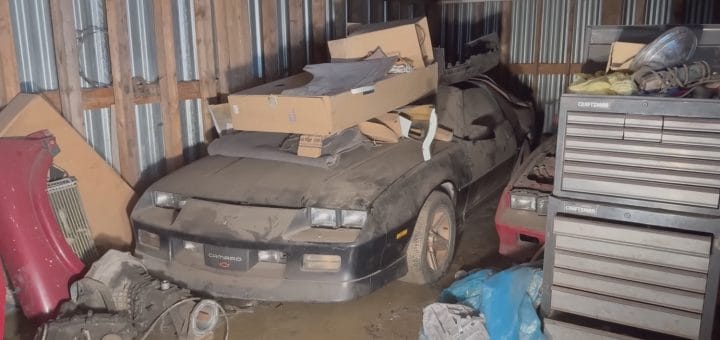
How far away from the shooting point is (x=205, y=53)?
5.59 metres

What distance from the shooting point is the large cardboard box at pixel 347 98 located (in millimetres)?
4016

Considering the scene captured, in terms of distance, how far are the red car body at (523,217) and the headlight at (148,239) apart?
234 centimetres

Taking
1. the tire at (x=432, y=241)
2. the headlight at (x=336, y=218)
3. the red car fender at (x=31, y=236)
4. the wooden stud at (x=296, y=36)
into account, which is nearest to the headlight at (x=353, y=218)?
the headlight at (x=336, y=218)

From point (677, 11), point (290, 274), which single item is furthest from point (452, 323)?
point (677, 11)

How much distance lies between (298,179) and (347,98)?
2.12 ft

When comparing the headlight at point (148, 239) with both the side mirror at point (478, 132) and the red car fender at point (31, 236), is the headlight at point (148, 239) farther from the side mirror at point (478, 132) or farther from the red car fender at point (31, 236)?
the side mirror at point (478, 132)

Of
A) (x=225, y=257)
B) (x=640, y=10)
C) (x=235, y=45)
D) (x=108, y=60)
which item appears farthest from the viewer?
(x=640, y=10)

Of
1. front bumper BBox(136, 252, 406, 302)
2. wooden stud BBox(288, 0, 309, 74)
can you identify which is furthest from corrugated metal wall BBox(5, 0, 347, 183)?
front bumper BBox(136, 252, 406, 302)

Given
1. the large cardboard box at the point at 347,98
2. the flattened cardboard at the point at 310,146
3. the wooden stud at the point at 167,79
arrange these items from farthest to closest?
the wooden stud at the point at 167,79
the flattened cardboard at the point at 310,146
the large cardboard box at the point at 347,98

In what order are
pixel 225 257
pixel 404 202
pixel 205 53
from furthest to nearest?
1. pixel 205 53
2. pixel 404 202
3. pixel 225 257

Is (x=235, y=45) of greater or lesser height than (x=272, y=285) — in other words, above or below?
above

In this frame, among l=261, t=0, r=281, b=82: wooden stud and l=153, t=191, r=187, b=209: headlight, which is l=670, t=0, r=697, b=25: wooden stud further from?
l=153, t=191, r=187, b=209: headlight

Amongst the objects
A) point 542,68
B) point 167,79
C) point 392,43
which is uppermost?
point 392,43

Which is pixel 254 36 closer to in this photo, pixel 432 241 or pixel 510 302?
pixel 432 241
